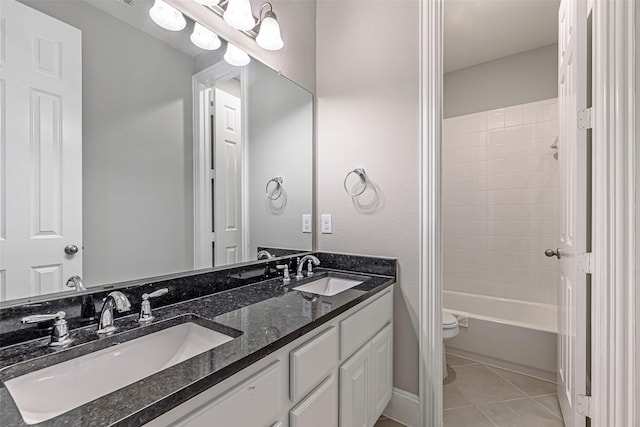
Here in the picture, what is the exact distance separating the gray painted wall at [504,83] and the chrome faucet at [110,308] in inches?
130

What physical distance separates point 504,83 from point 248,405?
3353 mm

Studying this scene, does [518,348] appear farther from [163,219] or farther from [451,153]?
[163,219]

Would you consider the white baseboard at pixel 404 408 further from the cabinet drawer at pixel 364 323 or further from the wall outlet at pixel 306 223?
the wall outlet at pixel 306 223

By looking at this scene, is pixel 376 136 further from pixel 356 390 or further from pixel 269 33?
pixel 356 390

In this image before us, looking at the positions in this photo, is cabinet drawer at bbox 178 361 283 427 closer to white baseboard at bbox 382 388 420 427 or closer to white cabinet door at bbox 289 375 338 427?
white cabinet door at bbox 289 375 338 427

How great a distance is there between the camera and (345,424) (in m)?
1.20

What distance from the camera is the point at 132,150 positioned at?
1.09 m

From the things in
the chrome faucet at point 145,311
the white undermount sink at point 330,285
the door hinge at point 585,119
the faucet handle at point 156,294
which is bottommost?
the white undermount sink at point 330,285

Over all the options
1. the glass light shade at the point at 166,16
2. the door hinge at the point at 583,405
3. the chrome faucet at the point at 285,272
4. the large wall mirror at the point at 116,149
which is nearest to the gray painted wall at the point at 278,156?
the large wall mirror at the point at 116,149

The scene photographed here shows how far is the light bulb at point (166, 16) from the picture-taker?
1146 millimetres

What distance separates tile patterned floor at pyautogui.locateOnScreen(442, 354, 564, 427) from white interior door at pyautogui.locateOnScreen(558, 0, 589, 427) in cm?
15

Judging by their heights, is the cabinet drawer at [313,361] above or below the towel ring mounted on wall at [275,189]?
below

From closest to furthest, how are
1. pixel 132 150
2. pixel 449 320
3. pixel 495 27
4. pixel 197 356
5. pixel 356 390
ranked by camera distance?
pixel 197 356 < pixel 132 150 < pixel 356 390 < pixel 449 320 < pixel 495 27

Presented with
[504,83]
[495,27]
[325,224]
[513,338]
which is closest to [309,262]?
[325,224]
